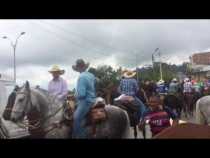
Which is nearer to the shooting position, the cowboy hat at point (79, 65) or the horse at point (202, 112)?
the cowboy hat at point (79, 65)

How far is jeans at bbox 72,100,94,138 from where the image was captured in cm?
697

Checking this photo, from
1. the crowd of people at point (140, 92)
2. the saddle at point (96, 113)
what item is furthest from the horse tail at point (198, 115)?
the saddle at point (96, 113)

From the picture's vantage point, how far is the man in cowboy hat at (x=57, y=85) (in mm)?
6836

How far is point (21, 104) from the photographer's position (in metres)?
7.18

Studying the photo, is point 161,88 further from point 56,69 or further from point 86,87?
point 56,69

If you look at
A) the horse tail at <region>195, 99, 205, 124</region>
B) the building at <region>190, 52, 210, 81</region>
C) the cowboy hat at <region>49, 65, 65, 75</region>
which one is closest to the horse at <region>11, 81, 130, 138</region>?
the cowboy hat at <region>49, 65, 65, 75</region>

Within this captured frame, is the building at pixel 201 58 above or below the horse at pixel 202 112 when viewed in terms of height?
above

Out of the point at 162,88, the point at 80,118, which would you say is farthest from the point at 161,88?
the point at 80,118

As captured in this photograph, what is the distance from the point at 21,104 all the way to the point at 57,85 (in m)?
0.61

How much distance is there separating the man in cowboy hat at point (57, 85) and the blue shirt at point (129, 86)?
0.76 meters

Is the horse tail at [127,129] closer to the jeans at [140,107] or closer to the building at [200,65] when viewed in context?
the jeans at [140,107]

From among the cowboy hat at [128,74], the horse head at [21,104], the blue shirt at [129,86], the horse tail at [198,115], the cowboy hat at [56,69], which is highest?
the cowboy hat at [56,69]
